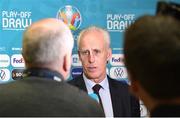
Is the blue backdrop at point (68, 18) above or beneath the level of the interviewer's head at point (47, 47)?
above

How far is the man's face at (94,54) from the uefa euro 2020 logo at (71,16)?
0.57 m

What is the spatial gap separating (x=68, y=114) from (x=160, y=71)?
26.3 inches

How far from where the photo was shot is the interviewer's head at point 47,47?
64.2 inches

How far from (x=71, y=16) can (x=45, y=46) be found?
218cm

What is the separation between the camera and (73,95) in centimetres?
161

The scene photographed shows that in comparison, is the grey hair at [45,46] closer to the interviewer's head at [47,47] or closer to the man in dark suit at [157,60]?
the interviewer's head at [47,47]

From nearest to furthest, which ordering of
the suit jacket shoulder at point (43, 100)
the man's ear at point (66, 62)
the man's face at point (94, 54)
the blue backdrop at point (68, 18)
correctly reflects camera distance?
the suit jacket shoulder at point (43, 100) → the man's ear at point (66, 62) → the man's face at point (94, 54) → the blue backdrop at point (68, 18)

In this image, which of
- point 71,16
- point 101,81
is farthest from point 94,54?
point 71,16

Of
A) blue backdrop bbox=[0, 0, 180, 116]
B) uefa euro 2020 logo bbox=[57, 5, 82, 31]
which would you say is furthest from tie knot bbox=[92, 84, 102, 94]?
uefa euro 2020 logo bbox=[57, 5, 82, 31]

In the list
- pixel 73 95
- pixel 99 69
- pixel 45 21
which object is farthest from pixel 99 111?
pixel 99 69

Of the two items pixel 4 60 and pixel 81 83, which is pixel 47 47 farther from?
pixel 4 60

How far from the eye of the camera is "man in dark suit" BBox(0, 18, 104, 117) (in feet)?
5.16

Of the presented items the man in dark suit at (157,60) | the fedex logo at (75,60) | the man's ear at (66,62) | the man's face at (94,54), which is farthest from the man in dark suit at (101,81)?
the man in dark suit at (157,60)

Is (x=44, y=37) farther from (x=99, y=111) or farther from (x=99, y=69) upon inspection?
(x=99, y=69)
